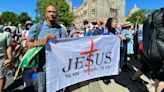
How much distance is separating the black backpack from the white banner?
1681 mm

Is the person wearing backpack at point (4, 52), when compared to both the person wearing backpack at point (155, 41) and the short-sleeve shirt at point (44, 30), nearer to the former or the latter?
the short-sleeve shirt at point (44, 30)

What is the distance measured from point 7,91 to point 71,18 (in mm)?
59646

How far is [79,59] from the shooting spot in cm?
573

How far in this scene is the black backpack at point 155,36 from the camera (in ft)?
12.0

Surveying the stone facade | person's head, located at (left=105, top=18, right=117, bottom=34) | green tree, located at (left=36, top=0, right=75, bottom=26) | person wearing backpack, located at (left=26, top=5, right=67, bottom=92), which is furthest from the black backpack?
the stone facade

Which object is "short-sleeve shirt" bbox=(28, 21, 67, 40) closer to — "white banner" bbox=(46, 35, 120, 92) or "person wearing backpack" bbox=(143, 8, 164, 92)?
"white banner" bbox=(46, 35, 120, 92)

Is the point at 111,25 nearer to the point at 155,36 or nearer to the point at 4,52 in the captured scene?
the point at 4,52

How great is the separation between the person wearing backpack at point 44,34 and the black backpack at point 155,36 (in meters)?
1.44

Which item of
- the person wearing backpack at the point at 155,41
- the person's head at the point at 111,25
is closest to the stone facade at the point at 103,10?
the person's head at the point at 111,25

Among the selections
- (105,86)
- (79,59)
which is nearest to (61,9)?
(105,86)

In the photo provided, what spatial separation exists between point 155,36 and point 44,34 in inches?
68.2

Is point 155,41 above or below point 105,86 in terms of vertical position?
above

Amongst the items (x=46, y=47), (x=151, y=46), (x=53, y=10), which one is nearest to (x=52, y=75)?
(x=46, y=47)

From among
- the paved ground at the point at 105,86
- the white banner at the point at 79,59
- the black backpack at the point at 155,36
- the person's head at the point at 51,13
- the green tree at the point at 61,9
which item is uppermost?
the green tree at the point at 61,9
